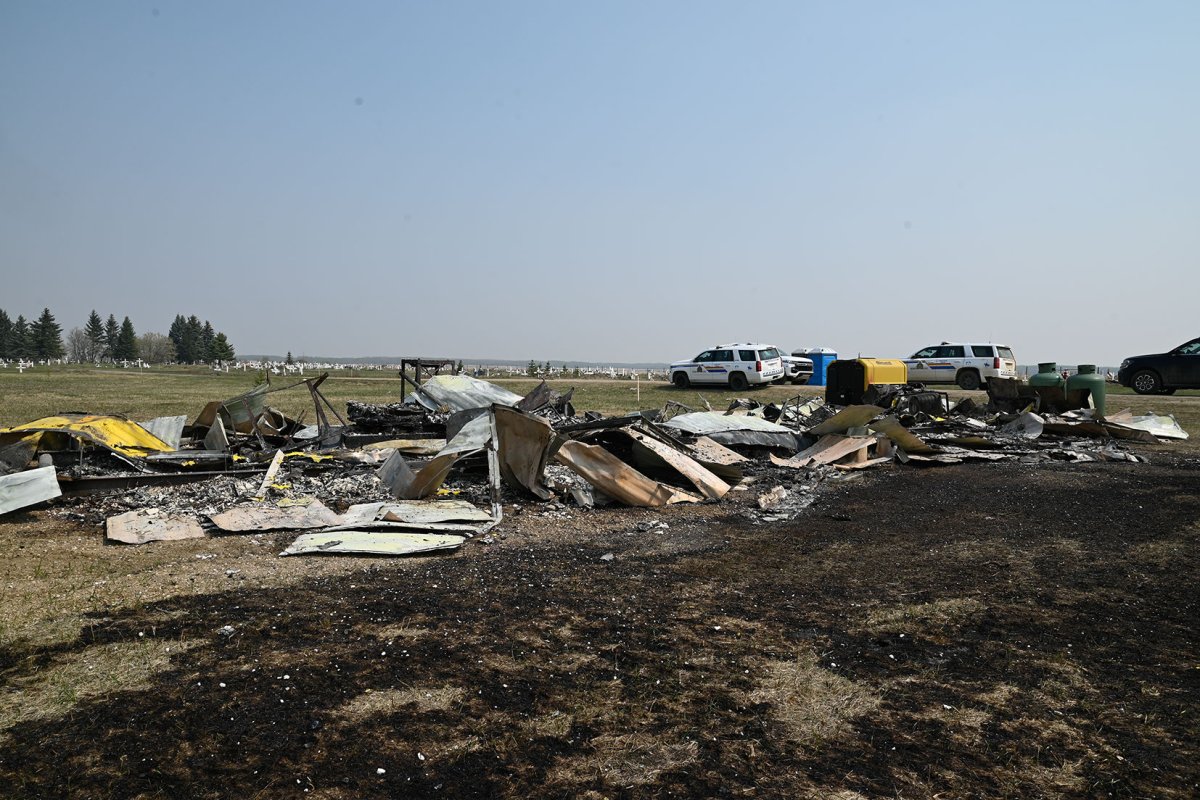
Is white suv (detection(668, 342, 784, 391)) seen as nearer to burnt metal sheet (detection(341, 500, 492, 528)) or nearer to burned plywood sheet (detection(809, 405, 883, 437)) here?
burned plywood sheet (detection(809, 405, 883, 437))

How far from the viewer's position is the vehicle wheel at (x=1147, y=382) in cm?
2053

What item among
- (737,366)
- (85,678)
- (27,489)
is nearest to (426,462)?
(27,489)

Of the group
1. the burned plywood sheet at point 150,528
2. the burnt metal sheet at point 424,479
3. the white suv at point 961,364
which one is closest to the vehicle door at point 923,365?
the white suv at point 961,364

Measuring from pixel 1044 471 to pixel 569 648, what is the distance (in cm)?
851

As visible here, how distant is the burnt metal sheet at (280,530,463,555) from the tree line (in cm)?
9817

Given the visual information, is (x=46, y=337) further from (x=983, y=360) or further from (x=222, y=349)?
(x=983, y=360)

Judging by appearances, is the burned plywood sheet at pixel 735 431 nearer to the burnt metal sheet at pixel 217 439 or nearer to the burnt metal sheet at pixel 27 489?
the burnt metal sheet at pixel 217 439

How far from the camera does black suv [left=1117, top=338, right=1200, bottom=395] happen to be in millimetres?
19703

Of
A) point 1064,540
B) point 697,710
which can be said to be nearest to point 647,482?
point 1064,540

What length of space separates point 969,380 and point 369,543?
24185 mm

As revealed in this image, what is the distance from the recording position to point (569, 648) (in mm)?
3961

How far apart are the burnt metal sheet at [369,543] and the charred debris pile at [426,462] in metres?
0.02

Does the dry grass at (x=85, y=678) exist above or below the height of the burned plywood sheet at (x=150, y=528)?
below

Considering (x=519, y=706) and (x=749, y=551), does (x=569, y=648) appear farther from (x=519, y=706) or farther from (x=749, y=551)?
(x=749, y=551)
